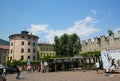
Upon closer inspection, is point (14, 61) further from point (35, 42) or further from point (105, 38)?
point (105, 38)

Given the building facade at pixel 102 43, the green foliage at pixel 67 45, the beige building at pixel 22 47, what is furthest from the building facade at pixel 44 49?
the building facade at pixel 102 43

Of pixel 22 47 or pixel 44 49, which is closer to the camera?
pixel 22 47

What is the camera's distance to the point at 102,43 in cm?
→ 4019

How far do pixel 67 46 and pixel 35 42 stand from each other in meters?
14.1

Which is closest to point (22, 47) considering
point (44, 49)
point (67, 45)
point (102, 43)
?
point (67, 45)

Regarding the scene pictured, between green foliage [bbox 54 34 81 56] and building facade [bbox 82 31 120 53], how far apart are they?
906 centimetres

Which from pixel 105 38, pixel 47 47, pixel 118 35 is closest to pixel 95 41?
pixel 105 38

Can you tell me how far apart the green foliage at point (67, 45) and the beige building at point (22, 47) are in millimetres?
10003

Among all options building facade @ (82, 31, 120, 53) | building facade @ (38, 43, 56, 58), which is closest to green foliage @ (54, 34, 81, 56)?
building facade @ (82, 31, 120, 53)

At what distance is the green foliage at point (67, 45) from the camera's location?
56281mm

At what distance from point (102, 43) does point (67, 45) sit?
17.8 metres

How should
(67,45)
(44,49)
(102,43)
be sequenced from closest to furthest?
(102,43) < (67,45) < (44,49)

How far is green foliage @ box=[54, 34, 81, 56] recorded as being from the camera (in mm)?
56281

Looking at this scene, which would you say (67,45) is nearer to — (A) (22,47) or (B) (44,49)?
(A) (22,47)
